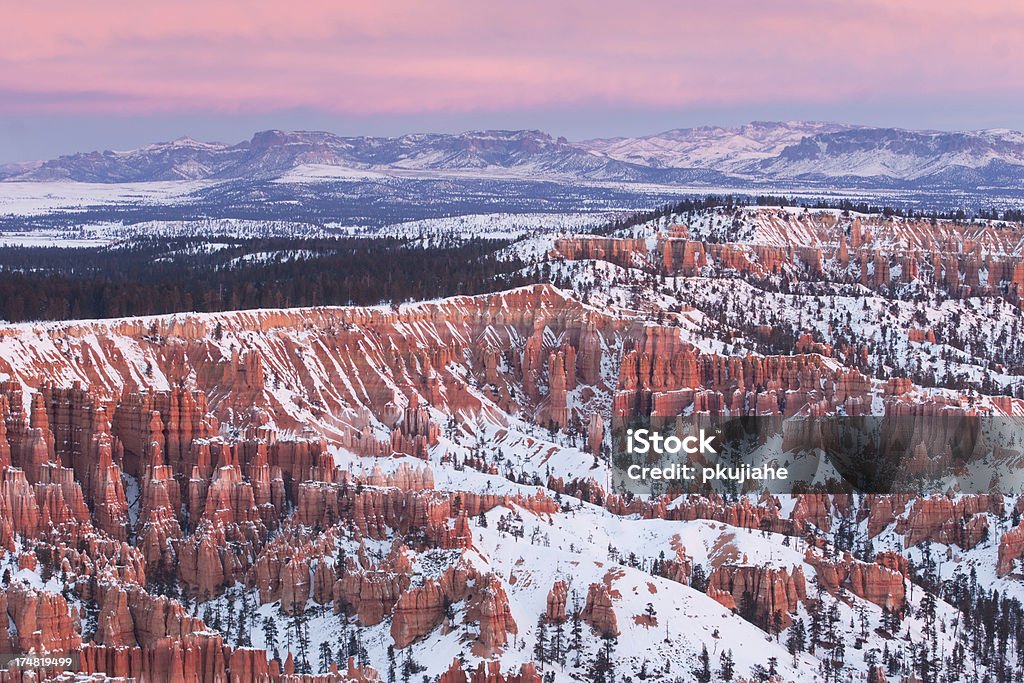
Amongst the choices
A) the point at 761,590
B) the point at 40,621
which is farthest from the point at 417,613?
the point at 761,590

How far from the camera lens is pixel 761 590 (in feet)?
360

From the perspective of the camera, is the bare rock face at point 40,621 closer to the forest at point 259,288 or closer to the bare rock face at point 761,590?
the bare rock face at point 761,590

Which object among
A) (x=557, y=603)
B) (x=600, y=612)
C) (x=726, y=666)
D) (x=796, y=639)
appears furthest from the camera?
(x=796, y=639)

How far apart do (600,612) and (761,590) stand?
1253 centimetres

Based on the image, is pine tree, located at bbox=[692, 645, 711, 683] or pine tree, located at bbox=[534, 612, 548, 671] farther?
pine tree, located at bbox=[534, 612, 548, 671]

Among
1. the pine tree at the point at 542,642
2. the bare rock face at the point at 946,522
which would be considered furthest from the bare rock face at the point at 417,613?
the bare rock face at the point at 946,522

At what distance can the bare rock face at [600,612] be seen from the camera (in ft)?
329

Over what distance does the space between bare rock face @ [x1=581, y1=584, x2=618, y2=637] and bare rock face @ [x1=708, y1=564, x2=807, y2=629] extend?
876 centimetres

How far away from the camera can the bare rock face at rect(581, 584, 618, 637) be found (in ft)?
329

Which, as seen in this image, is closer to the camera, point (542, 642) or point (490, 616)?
point (490, 616)

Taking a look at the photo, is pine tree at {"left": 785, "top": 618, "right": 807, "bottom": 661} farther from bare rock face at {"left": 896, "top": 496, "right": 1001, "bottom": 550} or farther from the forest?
the forest

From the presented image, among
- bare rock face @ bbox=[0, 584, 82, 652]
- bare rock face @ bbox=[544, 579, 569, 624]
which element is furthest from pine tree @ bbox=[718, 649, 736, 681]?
bare rock face @ bbox=[0, 584, 82, 652]

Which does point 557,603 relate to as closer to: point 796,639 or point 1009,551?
point 796,639

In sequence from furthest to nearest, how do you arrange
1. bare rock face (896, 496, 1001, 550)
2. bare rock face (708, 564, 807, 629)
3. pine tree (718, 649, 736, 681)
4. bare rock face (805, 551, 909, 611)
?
bare rock face (896, 496, 1001, 550), bare rock face (805, 551, 909, 611), bare rock face (708, 564, 807, 629), pine tree (718, 649, 736, 681)
